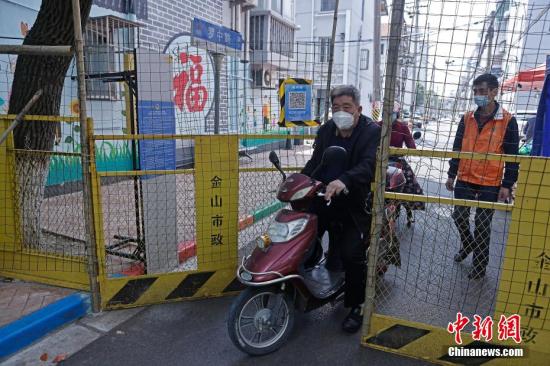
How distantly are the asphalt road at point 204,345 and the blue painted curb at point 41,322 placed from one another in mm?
378

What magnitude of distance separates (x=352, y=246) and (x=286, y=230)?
0.56 metres

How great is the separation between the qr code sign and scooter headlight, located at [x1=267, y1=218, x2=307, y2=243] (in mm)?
2716

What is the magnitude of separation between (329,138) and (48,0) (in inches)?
104

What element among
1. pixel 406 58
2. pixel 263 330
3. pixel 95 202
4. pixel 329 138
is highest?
pixel 406 58

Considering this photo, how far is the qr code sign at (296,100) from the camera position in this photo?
5161 millimetres

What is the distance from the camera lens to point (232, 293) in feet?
11.7

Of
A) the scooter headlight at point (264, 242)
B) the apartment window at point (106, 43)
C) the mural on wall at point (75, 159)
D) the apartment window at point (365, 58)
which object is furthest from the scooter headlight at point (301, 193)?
the apartment window at point (365, 58)

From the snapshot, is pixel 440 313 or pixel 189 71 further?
pixel 189 71

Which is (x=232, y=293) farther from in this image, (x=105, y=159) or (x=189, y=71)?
(x=189, y=71)

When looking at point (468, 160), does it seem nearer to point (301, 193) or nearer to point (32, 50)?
point (301, 193)

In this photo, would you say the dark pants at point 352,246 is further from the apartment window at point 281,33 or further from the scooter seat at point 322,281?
the apartment window at point 281,33

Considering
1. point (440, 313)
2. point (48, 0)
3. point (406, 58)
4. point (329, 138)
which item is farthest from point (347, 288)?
point (48, 0)

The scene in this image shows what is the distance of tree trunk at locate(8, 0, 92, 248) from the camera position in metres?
3.46

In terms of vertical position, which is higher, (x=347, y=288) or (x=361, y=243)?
(x=361, y=243)
